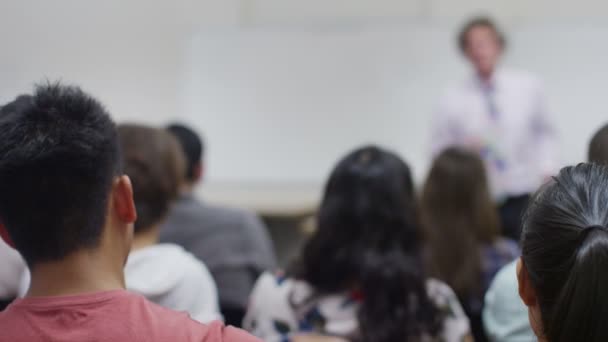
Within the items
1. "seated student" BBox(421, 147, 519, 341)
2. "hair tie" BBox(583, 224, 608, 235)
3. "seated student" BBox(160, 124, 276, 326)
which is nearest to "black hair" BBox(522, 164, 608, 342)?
"hair tie" BBox(583, 224, 608, 235)

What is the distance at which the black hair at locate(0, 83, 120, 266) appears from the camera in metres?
1.02

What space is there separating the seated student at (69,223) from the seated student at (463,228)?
1.27 meters

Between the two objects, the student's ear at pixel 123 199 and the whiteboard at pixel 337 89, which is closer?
the student's ear at pixel 123 199

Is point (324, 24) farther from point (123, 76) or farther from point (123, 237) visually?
point (123, 237)

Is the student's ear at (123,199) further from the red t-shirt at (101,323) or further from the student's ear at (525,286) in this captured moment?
the student's ear at (525,286)

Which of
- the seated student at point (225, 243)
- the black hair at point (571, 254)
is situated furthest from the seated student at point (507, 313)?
the seated student at point (225, 243)

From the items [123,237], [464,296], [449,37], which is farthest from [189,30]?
[123,237]

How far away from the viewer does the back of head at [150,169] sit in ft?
5.86

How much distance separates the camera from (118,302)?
99 cm

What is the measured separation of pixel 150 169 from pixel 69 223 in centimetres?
80

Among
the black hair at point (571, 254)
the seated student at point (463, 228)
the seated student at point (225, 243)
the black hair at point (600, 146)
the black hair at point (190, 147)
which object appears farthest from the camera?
the black hair at point (190, 147)

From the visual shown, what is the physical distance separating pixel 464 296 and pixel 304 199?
2930 millimetres

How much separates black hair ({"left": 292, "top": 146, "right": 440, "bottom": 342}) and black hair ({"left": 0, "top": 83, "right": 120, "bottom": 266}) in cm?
74

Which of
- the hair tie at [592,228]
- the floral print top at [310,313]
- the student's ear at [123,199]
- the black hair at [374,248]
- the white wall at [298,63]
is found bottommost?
the floral print top at [310,313]
